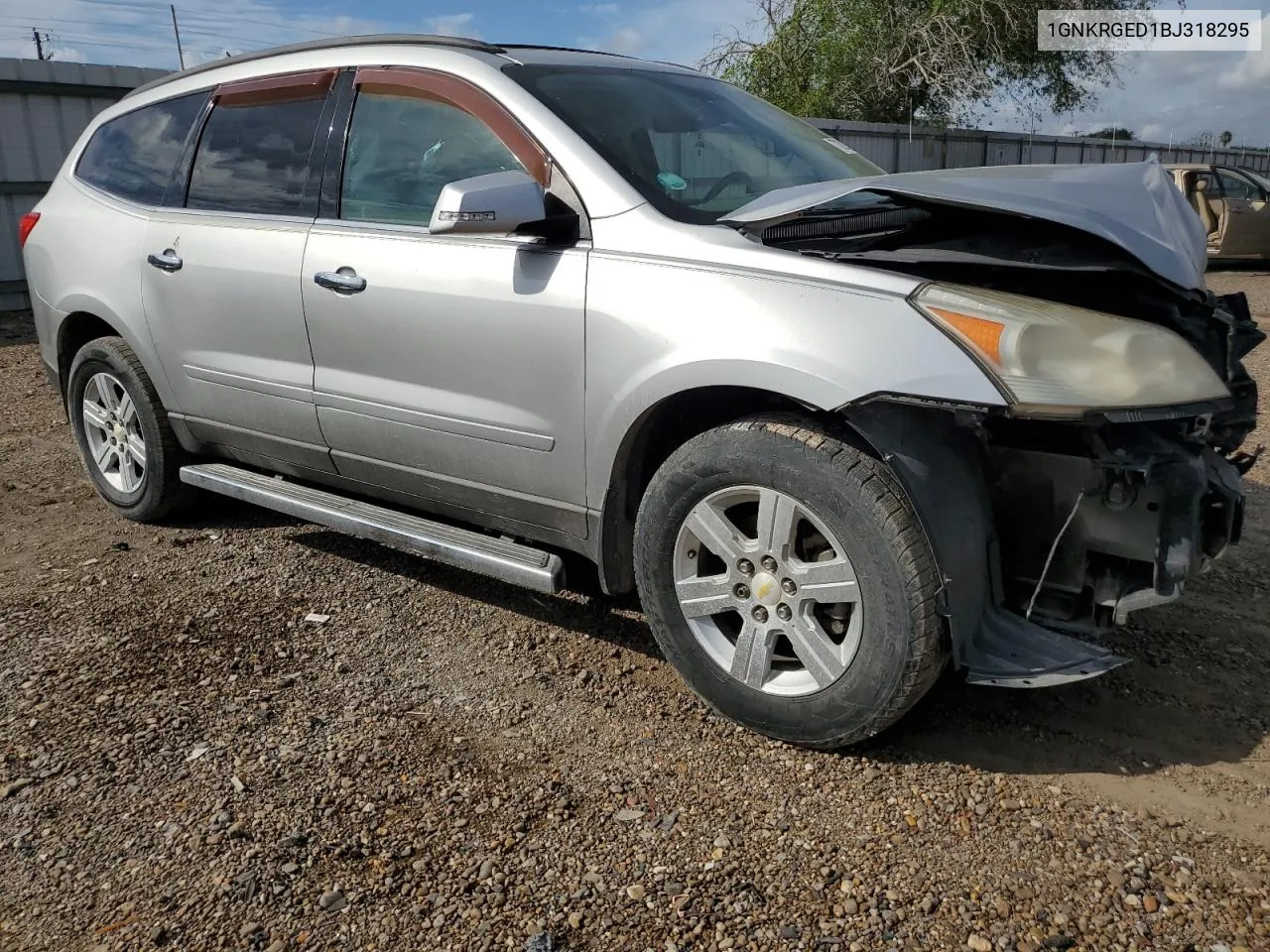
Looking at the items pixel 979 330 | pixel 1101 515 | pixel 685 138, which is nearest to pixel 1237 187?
pixel 685 138

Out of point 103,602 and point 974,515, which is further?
point 103,602

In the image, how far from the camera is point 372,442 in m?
3.60

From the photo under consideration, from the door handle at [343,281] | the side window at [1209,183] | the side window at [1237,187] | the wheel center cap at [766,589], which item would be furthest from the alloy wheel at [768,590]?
the side window at [1237,187]

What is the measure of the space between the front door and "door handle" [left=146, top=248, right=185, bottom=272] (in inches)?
31.7

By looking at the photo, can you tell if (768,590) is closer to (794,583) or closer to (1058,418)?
(794,583)

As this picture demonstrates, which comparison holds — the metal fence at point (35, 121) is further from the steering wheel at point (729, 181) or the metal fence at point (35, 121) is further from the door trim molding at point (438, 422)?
the steering wheel at point (729, 181)

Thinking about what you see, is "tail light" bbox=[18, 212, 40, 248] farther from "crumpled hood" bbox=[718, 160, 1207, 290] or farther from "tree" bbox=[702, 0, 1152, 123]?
"tree" bbox=[702, 0, 1152, 123]

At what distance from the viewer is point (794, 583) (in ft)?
8.76

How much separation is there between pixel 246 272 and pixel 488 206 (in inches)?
55.6

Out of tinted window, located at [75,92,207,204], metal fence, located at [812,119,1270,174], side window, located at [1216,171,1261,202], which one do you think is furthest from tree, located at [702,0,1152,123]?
tinted window, located at [75,92,207,204]

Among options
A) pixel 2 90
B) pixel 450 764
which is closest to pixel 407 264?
pixel 450 764

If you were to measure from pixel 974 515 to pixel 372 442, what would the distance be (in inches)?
80.1

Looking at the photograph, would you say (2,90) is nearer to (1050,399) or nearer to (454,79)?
(454,79)

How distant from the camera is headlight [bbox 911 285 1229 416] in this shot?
7.58ft
